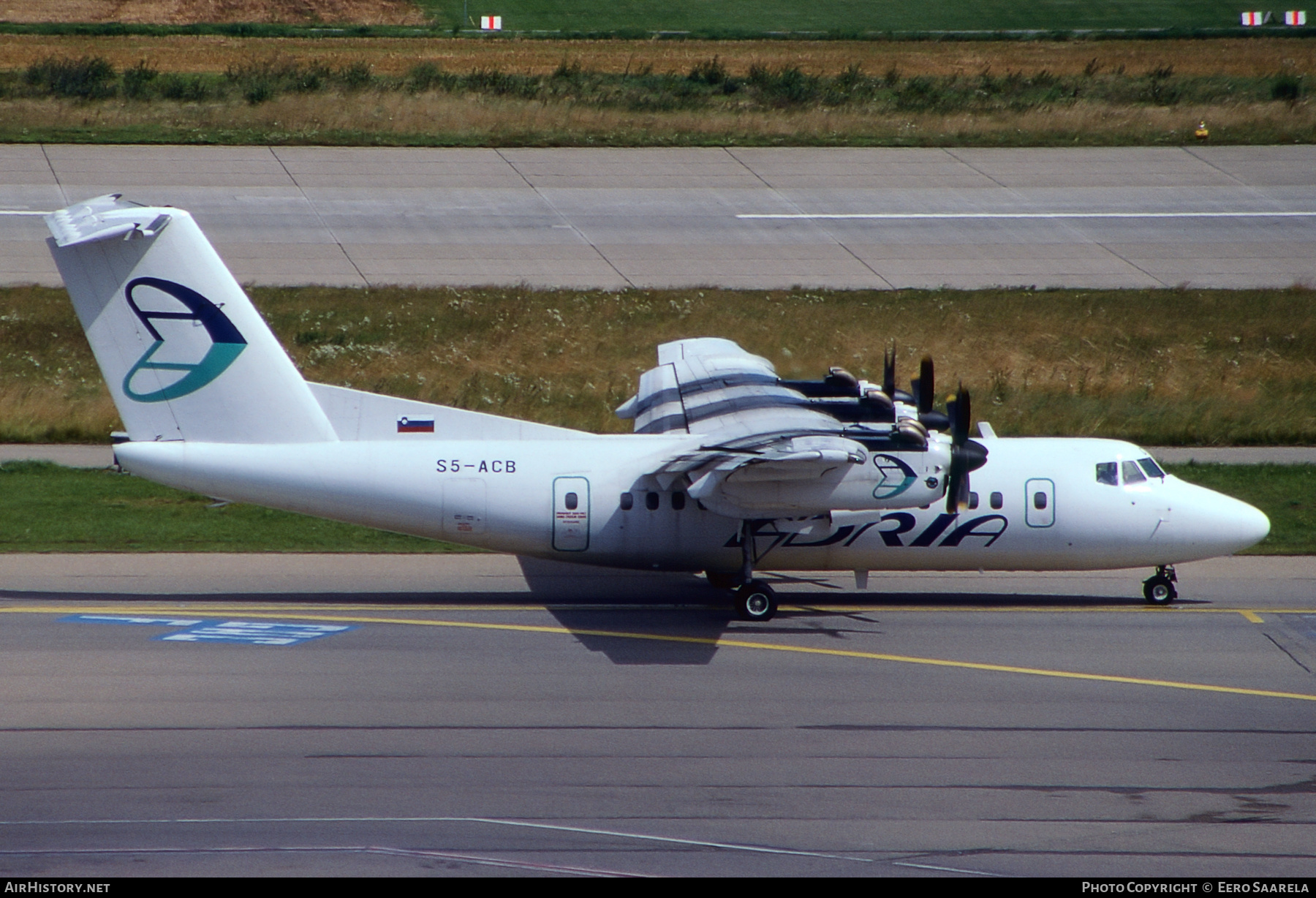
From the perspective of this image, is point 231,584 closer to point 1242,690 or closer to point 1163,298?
point 1242,690

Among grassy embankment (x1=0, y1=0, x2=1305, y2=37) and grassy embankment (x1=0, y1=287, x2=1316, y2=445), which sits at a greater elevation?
grassy embankment (x1=0, y1=0, x2=1305, y2=37)

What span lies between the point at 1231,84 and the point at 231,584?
49.9m

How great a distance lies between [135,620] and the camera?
66.3 feet

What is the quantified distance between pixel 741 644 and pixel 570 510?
3410mm

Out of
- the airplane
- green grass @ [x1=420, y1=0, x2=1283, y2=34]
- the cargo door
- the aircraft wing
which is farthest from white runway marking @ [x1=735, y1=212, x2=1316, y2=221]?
green grass @ [x1=420, y1=0, x2=1283, y2=34]

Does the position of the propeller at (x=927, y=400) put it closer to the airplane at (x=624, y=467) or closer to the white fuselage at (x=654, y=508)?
the airplane at (x=624, y=467)

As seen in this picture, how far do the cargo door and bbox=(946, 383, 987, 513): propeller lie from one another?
217 inches

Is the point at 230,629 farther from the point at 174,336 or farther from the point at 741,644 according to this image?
the point at 741,644

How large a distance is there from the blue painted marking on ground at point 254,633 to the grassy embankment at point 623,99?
32307 mm

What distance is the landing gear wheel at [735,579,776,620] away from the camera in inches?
819

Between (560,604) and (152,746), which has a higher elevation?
(152,746)

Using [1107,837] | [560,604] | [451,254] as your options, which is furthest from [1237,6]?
[1107,837]

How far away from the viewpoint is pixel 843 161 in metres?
49.4

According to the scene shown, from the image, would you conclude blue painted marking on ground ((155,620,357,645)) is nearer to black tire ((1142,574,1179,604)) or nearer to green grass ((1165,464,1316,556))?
black tire ((1142,574,1179,604))
